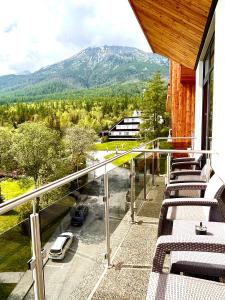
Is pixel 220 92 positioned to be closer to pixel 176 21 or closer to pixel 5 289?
pixel 176 21

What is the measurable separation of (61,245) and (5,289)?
513 mm

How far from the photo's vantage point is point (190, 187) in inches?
121

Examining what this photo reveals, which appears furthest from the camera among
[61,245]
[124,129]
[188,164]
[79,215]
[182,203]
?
[124,129]

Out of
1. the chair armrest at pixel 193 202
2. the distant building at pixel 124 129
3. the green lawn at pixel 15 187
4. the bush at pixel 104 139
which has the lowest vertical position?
the green lawn at pixel 15 187

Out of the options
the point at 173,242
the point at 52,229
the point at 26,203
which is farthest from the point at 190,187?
the point at 26,203

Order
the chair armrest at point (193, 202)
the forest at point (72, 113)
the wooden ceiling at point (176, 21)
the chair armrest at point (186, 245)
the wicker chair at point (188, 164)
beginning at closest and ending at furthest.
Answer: the chair armrest at point (186, 245)
the chair armrest at point (193, 202)
the wooden ceiling at point (176, 21)
the wicker chair at point (188, 164)
the forest at point (72, 113)

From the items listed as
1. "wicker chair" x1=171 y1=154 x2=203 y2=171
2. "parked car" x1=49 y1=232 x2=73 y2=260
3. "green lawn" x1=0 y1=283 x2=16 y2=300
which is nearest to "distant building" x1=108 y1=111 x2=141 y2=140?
"wicker chair" x1=171 y1=154 x2=203 y2=171

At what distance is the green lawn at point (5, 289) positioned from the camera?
1.35 meters

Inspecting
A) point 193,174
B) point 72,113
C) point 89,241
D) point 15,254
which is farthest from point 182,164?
point 72,113

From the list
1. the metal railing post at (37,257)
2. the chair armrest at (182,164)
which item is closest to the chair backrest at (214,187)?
the metal railing post at (37,257)

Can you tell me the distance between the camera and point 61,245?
1856mm

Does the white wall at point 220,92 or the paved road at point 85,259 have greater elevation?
the white wall at point 220,92

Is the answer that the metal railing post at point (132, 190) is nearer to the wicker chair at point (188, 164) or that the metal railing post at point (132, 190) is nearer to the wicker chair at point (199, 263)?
the wicker chair at point (188, 164)

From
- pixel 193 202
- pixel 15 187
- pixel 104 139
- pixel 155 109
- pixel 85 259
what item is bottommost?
pixel 15 187
